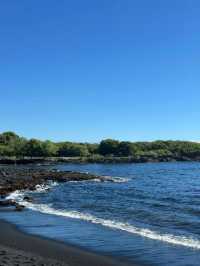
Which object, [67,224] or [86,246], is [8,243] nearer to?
[86,246]

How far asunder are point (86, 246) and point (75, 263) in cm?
404

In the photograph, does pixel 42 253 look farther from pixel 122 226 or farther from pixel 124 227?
pixel 122 226

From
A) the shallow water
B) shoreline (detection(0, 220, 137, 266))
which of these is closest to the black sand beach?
shoreline (detection(0, 220, 137, 266))

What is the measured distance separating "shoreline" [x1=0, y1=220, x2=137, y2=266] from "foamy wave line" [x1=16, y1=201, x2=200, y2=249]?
211 inches

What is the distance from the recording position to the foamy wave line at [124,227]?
2733cm

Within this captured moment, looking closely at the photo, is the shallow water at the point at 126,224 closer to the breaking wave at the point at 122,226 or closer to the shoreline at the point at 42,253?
the breaking wave at the point at 122,226

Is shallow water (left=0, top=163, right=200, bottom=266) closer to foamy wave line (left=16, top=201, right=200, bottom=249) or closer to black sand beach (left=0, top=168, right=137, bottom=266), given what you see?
foamy wave line (left=16, top=201, right=200, bottom=249)

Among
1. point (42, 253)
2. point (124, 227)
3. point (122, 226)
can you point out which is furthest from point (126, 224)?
point (42, 253)

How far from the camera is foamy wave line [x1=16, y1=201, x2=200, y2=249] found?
89.7 ft

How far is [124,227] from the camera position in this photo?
32781mm

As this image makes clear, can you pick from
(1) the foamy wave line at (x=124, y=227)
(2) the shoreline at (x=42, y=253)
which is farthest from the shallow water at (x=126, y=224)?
(2) the shoreline at (x=42, y=253)

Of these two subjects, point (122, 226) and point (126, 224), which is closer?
point (122, 226)

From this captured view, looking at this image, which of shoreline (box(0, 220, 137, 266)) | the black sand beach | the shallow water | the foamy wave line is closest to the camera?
the black sand beach

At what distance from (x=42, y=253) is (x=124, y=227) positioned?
9841 millimetres
